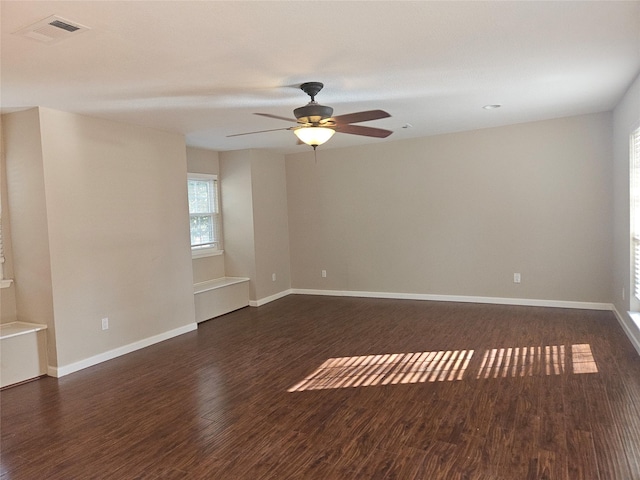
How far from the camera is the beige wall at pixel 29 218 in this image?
3920 millimetres

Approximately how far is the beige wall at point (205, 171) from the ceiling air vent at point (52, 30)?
3.86m

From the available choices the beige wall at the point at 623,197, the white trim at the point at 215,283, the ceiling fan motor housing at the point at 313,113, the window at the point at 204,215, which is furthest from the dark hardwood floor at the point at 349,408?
the ceiling fan motor housing at the point at 313,113

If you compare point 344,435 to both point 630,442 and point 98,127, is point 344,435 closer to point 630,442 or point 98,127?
point 630,442

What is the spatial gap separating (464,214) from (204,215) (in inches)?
152

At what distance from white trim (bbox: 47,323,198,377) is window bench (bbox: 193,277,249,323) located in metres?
0.36

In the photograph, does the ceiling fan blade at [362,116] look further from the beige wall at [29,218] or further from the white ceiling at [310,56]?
the beige wall at [29,218]

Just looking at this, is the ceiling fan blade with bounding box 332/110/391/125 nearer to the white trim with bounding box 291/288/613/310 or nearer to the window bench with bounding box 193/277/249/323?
the window bench with bounding box 193/277/249/323

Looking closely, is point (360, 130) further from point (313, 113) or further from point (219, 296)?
point (219, 296)

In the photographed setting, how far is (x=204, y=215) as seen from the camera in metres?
6.56

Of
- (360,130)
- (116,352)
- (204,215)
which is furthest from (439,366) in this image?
(204,215)

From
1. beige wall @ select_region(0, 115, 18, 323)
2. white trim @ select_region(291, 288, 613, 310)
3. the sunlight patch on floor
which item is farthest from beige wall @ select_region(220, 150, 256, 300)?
beige wall @ select_region(0, 115, 18, 323)

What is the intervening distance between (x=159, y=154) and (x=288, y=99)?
1.98 m

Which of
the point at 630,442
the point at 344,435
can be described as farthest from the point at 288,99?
the point at 630,442

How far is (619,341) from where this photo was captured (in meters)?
4.23
